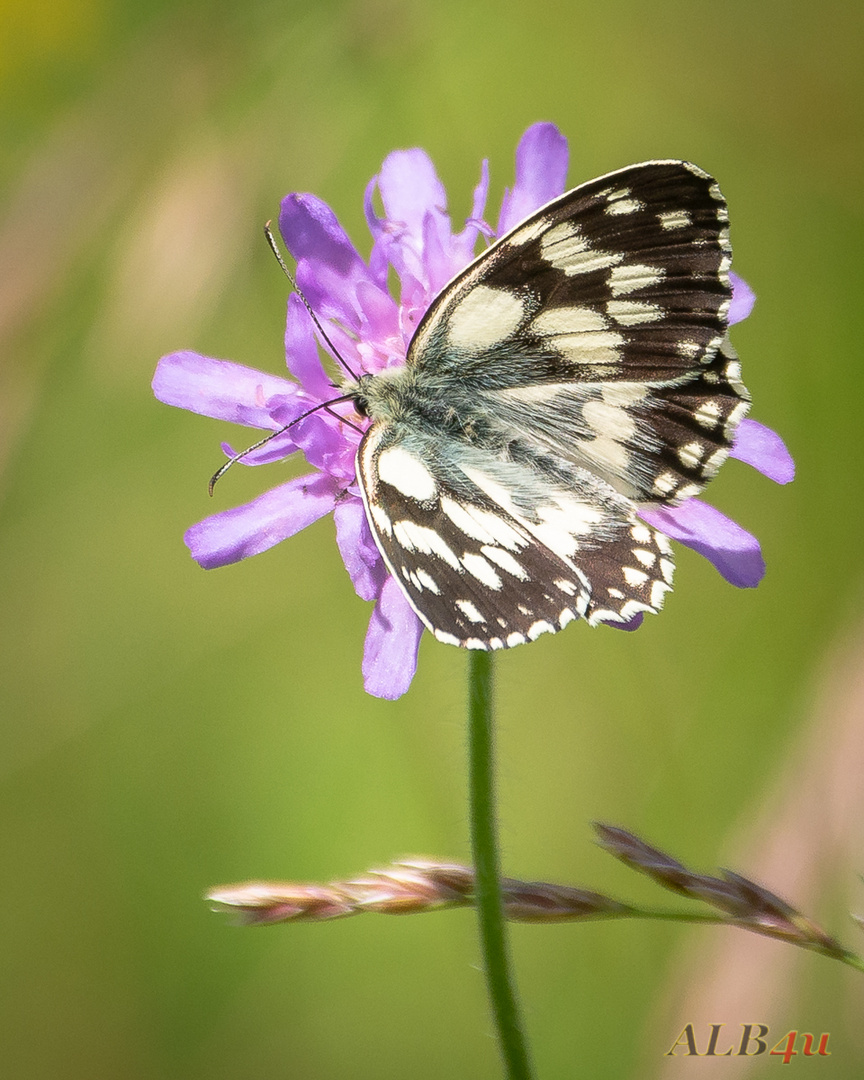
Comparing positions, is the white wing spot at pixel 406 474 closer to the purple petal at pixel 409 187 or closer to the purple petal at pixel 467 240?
the purple petal at pixel 467 240

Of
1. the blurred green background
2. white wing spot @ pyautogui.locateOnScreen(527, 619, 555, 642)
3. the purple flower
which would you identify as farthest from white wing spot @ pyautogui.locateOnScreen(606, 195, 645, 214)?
the blurred green background

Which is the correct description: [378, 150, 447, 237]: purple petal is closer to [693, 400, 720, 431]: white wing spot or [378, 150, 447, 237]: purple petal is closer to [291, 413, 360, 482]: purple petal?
[291, 413, 360, 482]: purple petal

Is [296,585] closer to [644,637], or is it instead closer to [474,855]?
[644,637]

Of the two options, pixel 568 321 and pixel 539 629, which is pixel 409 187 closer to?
pixel 568 321

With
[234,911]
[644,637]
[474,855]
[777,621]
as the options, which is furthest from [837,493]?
[234,911]

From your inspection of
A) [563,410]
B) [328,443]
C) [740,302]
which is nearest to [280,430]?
[328,443]

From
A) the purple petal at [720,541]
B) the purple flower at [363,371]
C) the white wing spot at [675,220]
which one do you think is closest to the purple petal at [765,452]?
the purple flower at [363,371]
